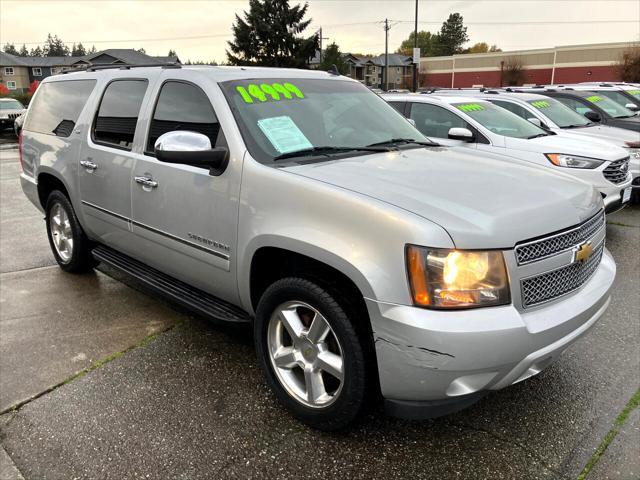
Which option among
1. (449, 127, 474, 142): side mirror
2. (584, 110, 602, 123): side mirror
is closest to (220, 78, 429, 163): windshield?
(449, 127, 474, 142): side mirror

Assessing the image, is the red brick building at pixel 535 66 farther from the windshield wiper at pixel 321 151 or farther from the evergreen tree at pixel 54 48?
the evergreen tree at pixel 54 48

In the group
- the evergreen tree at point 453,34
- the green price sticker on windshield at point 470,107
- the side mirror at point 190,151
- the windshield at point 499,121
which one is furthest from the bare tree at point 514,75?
the side mirror at point 190,151

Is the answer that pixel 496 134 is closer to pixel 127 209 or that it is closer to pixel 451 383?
pixel 127 209

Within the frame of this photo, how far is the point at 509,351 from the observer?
2146 millimetres

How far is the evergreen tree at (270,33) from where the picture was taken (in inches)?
2078

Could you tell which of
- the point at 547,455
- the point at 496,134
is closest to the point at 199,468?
the point at 547,455

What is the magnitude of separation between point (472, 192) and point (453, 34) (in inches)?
4892

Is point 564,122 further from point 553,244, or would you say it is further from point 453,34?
point 453,34

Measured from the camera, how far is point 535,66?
211ft

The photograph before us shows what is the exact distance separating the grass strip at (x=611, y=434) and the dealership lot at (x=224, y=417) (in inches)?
1.0

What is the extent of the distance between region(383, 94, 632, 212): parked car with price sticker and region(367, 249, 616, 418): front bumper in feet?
13.3

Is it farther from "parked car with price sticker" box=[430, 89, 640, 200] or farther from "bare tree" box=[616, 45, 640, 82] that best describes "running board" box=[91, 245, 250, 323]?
"bare tree" box=[616, 45, 640, 82]

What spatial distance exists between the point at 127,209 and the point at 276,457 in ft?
6.87

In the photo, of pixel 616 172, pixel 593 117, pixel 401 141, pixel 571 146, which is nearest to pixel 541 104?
pixel 593 117
